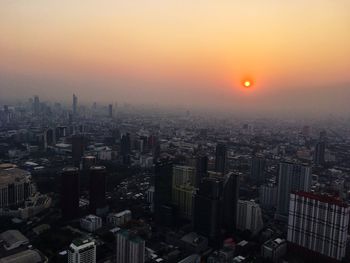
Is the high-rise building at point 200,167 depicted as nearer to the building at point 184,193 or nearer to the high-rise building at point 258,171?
the building at point 184,193

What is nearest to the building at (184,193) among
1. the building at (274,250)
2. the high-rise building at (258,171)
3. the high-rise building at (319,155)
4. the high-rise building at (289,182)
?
the building at (274,250)

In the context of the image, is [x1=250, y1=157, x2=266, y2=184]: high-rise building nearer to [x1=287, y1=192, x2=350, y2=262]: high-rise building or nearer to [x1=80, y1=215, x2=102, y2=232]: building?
[x1=287, y1=192, x2=350, y2=262]: high-rise building

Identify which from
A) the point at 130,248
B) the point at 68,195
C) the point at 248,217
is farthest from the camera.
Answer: the point at 68,195

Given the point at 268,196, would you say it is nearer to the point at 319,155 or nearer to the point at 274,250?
the point at 274,250

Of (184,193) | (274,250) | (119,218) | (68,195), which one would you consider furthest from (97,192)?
(274,250)

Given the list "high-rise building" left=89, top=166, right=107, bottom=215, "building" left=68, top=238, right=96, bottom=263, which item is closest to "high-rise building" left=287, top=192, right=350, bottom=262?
"building" left=68, top=238, right=96, bottom=263

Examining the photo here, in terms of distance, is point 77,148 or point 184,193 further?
point 77,148
